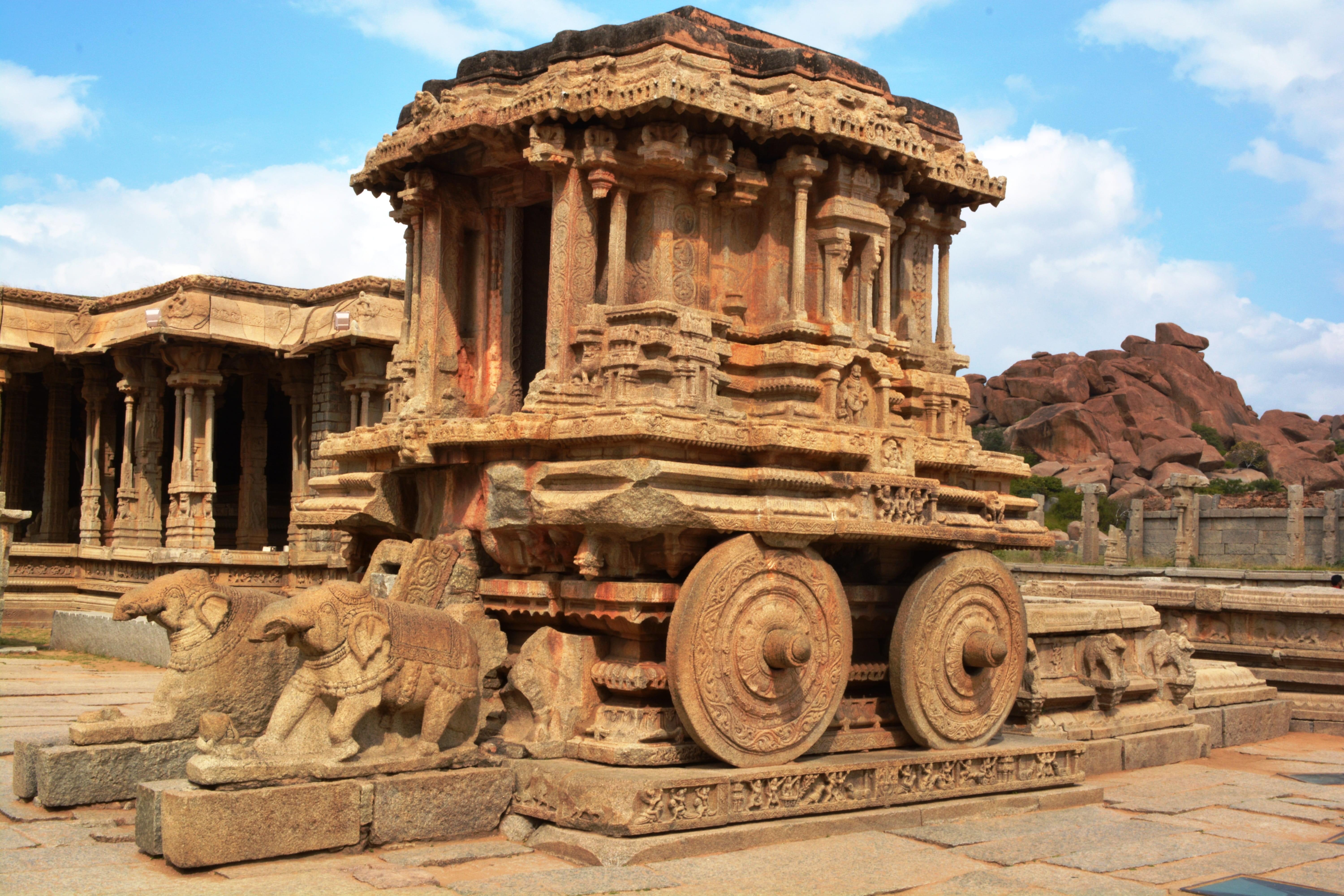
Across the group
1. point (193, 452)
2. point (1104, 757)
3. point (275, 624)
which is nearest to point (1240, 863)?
point (1104, 757)

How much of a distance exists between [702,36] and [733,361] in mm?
2121

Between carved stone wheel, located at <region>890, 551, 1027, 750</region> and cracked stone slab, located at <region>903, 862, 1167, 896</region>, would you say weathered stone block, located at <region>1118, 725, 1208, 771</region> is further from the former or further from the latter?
cracked stone slab, located at <region>903, 862, 1167, 896</region>

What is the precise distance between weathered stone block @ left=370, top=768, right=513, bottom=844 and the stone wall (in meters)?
31.0

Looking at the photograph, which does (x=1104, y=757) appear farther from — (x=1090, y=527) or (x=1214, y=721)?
(x=1090, y=527)

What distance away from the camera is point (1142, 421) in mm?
68000

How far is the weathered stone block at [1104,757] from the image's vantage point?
9422mm

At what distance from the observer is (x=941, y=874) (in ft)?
20.2

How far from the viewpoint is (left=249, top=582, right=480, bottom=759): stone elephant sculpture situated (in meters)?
6.24

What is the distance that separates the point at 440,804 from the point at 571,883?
1024 millimetres

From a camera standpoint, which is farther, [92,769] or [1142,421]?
[1142,421]

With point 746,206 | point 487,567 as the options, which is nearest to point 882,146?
point 746,206

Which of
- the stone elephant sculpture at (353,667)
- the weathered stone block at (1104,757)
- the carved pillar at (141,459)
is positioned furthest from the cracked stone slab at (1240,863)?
the carved pillar at (141,459)

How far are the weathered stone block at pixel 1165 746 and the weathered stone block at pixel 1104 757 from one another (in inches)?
2.5

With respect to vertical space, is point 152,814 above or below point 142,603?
below
